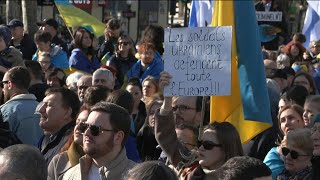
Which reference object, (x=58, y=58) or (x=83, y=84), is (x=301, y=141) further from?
(x=58, y=58)

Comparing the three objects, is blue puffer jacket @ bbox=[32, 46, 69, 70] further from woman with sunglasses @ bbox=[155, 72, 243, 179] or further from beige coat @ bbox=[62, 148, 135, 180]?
beige coat @ bbox=[62, 148, 135, 180]

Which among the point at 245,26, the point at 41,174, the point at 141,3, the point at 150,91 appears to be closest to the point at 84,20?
the point at 150,91

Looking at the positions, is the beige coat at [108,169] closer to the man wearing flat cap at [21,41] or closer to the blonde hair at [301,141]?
the blonde hair at [301,141]

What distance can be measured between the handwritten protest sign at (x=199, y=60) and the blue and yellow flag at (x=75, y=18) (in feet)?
21.9

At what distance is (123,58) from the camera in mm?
11445

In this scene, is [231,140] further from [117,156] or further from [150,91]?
[150,91]

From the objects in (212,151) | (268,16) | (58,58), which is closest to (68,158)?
(212,151)

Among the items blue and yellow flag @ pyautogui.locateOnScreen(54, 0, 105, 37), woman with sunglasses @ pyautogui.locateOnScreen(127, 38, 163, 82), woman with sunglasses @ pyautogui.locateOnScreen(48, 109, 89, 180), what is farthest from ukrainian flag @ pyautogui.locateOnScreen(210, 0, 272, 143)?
blue and yellow flag @ pyautogui.locateOnScreen(54, 0, 105, 37)

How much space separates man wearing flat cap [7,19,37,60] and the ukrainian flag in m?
4.87

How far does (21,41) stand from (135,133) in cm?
539

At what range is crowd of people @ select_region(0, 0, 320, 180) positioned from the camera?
4.60 m

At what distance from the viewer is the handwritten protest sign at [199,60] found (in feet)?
23.0

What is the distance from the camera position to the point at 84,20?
14.0 meters

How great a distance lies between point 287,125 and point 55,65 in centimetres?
514
